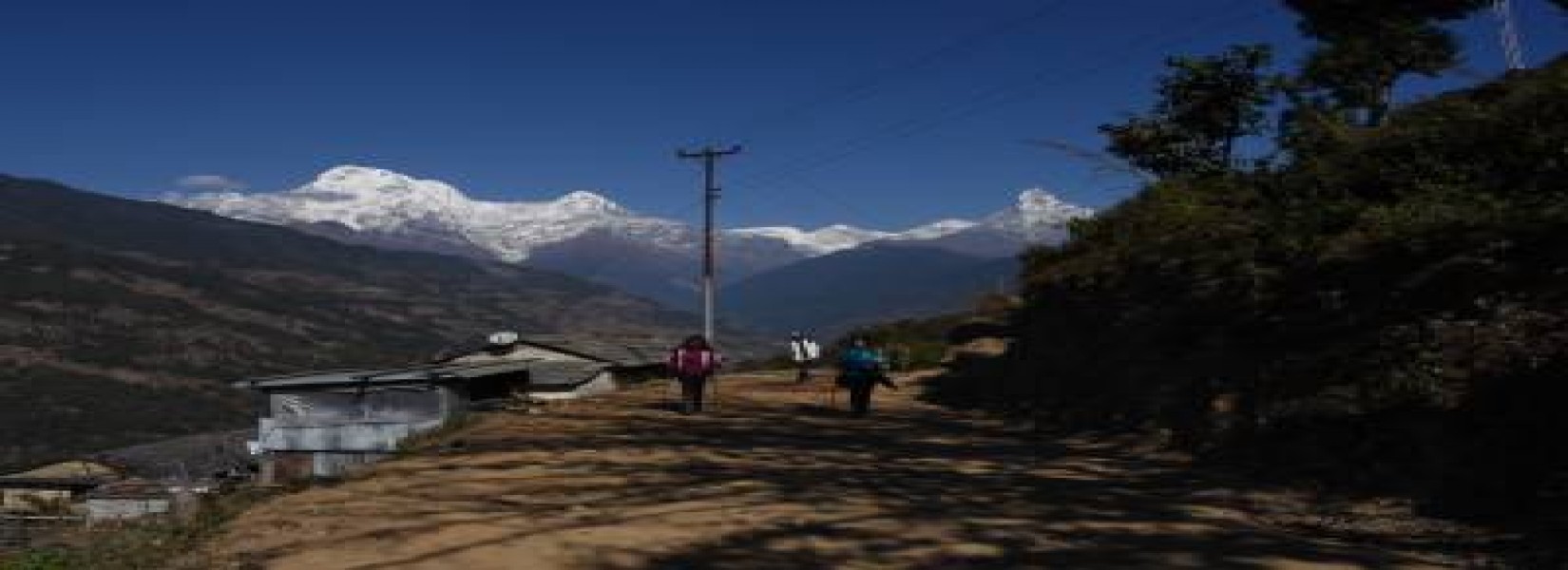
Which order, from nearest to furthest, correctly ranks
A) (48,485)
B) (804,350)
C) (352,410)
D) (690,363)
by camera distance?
(690,363), (352,410), (804,350), (48,485)

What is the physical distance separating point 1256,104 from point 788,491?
32955mm

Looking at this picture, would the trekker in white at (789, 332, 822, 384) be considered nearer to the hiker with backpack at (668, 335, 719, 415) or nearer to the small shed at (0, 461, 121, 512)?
the hiker with backpack at (668, 335, 719, 415)

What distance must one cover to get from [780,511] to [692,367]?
13.0 metres

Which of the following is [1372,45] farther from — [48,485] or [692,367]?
[48,485]

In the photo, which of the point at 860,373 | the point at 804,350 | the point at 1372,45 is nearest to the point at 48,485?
the point at 804,350

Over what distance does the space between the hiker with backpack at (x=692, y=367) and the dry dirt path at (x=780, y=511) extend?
5192 mm

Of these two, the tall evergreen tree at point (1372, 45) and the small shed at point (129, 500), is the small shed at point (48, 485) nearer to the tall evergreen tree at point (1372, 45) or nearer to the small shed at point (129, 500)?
the small shed at point (129, 500)

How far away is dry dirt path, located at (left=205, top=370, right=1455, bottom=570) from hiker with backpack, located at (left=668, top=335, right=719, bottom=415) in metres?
5.19

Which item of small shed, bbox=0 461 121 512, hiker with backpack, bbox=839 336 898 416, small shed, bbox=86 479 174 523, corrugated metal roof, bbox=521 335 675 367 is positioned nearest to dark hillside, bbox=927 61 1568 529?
hiker with backpack, bbox=839 336 898 416

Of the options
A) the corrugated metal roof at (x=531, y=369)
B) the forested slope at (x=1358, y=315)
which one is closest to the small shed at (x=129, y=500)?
the corrugated metal roof at (x=531, y=369)

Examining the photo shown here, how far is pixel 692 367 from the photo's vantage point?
983 inches

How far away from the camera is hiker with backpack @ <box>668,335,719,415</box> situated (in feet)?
81.9

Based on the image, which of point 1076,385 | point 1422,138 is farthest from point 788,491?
point 1422,138

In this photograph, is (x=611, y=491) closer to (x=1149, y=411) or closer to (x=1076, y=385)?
(x=1149, y=411)
